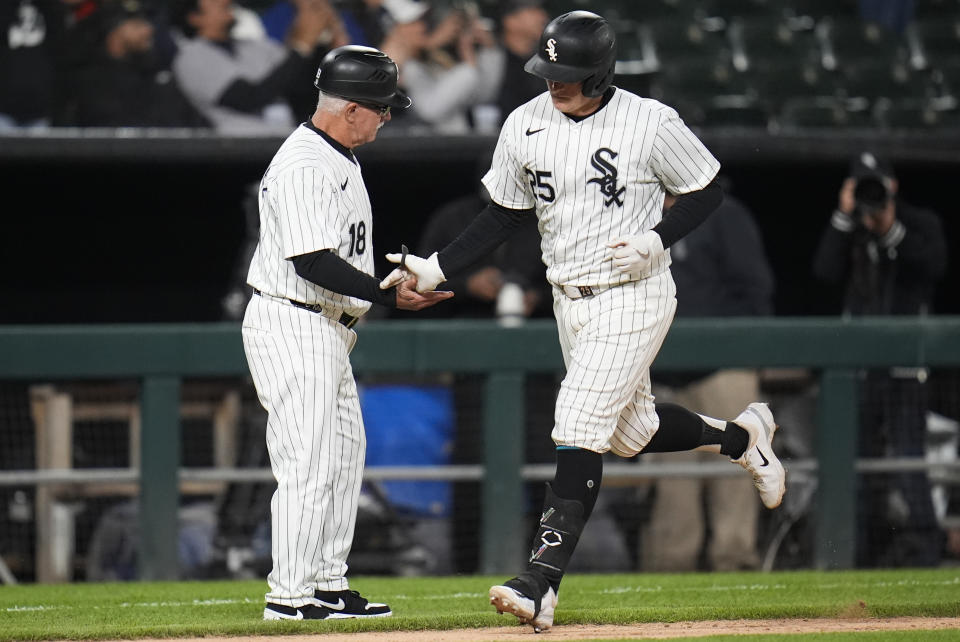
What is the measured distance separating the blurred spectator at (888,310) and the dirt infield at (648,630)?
1981 mm

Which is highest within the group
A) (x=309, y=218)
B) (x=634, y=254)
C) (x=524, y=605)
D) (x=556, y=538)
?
(x=309, y=218)

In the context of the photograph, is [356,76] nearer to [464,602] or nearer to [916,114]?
[464,602]

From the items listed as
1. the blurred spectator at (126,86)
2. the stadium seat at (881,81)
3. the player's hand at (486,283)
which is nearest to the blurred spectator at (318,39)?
the blurred spectator at (126,86)

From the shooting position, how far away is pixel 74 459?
5887mm

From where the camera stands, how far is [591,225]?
4004 mm

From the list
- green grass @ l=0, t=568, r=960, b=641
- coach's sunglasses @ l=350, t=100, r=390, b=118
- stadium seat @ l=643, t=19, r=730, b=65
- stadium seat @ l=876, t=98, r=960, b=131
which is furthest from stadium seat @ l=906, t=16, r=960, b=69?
coach's sunglasses @ l=350, t=100, r=390, b=118

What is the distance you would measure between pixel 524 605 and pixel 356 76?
5.11 feet

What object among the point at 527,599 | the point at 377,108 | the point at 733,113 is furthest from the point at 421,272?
the point at 733,113

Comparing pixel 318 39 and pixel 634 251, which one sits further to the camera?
pixel 318 39

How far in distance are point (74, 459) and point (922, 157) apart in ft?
16.6

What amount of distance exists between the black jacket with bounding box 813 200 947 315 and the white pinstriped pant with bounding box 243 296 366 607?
10.9 feet

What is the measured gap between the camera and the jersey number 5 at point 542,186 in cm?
404

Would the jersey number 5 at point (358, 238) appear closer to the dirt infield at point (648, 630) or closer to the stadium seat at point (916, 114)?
the dirt infield at point (648, 630)

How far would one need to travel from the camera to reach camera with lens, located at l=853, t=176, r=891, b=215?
649cm
